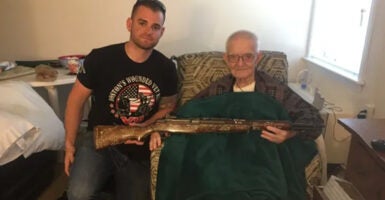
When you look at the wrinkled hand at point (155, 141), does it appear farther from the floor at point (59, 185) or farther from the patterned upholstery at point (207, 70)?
the floor at point (59, 185)

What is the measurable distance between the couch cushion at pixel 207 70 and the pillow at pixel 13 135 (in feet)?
2.50

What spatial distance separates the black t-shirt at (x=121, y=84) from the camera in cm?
149

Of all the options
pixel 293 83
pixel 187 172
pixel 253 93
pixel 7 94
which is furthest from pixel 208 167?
pixel 293 83

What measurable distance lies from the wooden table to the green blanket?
0.24 meters

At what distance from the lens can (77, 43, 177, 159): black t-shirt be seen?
58.5 inches

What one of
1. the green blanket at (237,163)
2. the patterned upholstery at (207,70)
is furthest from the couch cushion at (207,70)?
the green blanket at (237,163)

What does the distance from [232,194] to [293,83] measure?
1.41 meters

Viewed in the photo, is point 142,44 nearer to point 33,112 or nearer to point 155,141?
point 155,141

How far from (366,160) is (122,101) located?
1.04 metres

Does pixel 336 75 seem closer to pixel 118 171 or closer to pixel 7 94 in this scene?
pixel 118 171

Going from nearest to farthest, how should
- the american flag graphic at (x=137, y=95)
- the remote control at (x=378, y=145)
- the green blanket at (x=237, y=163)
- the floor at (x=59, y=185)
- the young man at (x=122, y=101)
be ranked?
the remote control at (x=378, y=145) < the green blanket at (x=237, y=163) < the young man at (x=122, y=101) < the american flag graphic at (x=137, y=95) < the floor at (x=59, y=185)

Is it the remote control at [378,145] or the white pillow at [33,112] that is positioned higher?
the remote control at [378,145]

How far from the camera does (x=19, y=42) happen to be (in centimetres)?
228

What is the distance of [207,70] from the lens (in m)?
1.76
